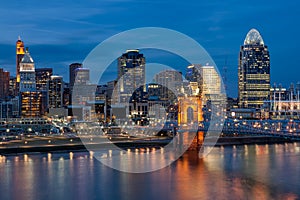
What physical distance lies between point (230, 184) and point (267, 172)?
2323 mm

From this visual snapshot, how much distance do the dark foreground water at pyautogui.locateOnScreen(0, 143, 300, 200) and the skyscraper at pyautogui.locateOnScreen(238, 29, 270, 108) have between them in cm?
4270

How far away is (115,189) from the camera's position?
12.0 meters

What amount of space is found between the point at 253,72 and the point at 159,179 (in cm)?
5158

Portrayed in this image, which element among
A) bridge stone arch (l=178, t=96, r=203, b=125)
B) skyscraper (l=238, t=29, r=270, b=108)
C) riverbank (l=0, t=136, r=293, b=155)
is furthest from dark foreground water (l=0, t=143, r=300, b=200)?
skyscraper (l=238, t=29, r=270, b=108)

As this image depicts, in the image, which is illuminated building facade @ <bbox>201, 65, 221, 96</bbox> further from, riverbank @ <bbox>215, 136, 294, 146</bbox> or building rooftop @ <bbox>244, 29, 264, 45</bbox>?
riverbank @ <bbox>215, 136, 294, 146</bbox>

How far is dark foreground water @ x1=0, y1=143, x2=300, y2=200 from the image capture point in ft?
37.0

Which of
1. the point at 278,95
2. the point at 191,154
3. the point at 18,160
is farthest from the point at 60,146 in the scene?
the point at 278,95

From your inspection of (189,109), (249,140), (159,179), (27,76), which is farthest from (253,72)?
(159,179)

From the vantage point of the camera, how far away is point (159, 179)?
528 inches

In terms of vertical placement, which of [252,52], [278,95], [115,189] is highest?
[252,52]

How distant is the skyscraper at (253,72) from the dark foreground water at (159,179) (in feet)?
140

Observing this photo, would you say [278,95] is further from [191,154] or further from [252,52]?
[191,154]

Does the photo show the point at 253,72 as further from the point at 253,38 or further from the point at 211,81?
the point at 211,81

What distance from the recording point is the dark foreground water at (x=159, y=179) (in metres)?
11.3
